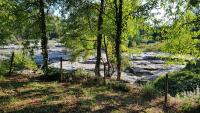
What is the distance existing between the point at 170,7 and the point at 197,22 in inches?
90.2

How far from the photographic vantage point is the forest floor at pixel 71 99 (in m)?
16.6

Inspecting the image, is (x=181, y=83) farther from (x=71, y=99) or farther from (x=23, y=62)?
(x=71, y=99)

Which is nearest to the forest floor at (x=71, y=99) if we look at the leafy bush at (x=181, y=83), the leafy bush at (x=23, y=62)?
the leafy bush at (x=23, y=62)

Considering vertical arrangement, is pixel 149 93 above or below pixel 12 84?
below

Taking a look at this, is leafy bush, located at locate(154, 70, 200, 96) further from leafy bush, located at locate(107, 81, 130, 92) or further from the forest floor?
the forest floor

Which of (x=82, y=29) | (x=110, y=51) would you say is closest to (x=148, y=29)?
(x=82, y=29)

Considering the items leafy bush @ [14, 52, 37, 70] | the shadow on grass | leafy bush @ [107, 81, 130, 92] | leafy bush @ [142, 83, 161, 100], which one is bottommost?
leafy bush @ [142, 83, 161, 100]

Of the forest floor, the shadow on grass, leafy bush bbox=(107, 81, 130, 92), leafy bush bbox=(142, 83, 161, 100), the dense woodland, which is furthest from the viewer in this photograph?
leafy bush bbox=(107, 81, 130, 92)

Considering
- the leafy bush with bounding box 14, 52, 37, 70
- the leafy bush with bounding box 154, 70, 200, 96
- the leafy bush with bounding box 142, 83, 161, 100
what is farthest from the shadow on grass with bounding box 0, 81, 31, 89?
the leafy bush with bounding box 154, 70, 200, 96

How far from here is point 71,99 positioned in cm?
1864

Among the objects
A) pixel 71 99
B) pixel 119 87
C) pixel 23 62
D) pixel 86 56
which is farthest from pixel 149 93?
pixel 86 56

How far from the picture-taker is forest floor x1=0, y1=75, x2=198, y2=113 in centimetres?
1659

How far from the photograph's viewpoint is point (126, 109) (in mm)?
17688

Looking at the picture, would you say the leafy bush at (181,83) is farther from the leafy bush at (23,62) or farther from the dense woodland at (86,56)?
the leafy bush at (23,62)
